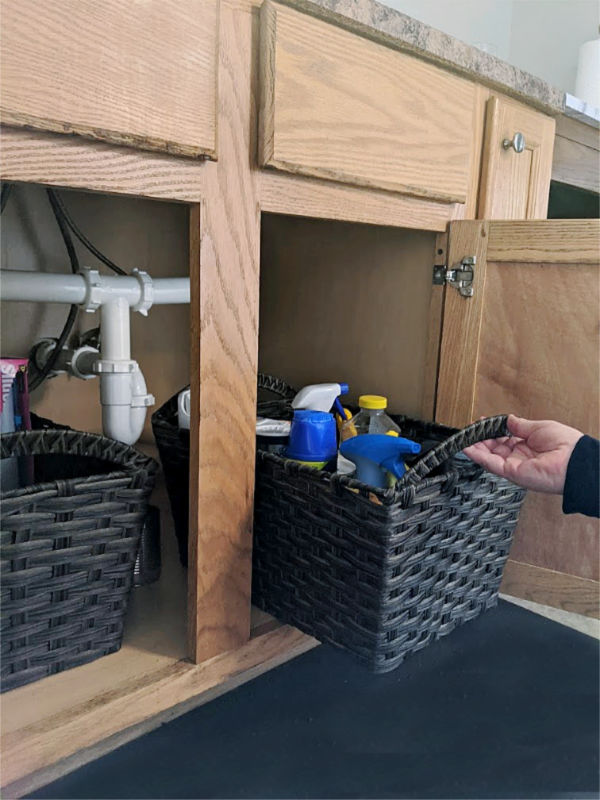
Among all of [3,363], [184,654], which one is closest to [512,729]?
[184,654]

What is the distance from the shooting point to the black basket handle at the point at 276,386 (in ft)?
3.76

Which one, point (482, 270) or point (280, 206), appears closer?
point (280, 206)

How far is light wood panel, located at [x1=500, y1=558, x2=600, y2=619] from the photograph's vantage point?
948 mm

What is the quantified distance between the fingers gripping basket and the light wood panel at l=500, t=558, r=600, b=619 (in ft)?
0.37

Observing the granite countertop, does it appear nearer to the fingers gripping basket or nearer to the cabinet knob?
the cabinet knob

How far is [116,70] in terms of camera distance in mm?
596

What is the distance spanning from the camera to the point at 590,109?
1.32 meters

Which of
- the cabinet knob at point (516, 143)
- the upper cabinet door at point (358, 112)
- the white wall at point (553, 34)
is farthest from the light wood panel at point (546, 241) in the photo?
the white wall at point (553, 34)

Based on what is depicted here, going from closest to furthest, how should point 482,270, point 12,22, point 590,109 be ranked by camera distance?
1. point 12,22
2. point 482,270
3. point 590,109

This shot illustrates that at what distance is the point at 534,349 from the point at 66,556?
2.15 feet

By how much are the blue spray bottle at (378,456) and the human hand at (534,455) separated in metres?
0.08

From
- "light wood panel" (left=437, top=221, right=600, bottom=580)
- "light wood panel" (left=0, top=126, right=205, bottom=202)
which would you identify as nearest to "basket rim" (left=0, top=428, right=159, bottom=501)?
"light wood panel" (left=0, top=126, right=205, bottom=202)

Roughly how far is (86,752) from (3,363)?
18.0 inches

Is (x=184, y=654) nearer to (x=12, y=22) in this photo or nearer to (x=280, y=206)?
(x=280, y=206)
